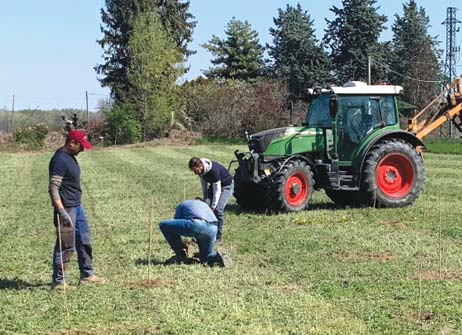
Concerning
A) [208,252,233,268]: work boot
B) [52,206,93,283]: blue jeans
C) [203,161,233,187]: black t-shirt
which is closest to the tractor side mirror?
[203,161,233,187]: black t-shirt

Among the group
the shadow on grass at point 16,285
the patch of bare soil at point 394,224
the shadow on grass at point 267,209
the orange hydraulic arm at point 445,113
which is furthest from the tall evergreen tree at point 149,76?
the shadow on grass at point 16,285

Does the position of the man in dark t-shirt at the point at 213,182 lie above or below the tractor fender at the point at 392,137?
below

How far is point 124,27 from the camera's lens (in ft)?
176

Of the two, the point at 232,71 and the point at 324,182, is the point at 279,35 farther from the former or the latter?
the point at 324,182

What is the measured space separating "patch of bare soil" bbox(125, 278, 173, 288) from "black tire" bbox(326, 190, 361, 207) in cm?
757

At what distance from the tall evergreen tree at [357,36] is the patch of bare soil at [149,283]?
50290 mm

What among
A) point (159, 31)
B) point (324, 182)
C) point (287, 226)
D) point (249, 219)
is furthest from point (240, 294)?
point (159, 31)

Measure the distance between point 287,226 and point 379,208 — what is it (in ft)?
9.37

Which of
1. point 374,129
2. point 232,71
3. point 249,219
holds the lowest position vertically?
point 249,219

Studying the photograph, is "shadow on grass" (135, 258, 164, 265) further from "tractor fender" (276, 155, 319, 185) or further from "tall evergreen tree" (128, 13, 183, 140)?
"tall evergreen tree" (128, 13, 183, 140)

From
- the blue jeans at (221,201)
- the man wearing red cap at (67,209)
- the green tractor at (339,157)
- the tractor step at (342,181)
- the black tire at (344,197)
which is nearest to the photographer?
the man wearing red cap at (67,209)

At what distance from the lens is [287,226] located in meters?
12.9

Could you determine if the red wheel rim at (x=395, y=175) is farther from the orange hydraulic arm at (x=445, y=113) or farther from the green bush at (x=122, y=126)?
the green bush at (x=122, y=126)

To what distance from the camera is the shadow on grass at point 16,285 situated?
863cm
